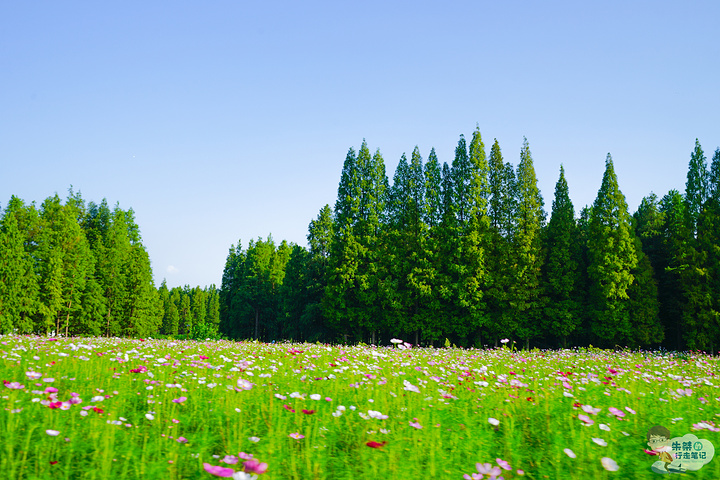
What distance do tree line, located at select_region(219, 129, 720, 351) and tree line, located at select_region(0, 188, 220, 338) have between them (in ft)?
44.4

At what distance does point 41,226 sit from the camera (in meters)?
33.8

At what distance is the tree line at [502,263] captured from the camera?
27.9 metres

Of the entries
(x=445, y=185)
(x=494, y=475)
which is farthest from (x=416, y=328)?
(x=494, y=475)

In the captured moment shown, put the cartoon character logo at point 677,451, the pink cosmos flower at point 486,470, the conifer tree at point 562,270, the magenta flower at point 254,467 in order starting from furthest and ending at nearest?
the conifer tree at point 562,270 < the cartoon character logo at point 677,451 < the pink cosmos flower at point 486,470 < the magenta flower at point 254,467

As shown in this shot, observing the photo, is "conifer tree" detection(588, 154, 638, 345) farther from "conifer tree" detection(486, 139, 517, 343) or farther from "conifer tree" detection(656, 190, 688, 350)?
"conifer tree" detection(486, 139, 517, 343)

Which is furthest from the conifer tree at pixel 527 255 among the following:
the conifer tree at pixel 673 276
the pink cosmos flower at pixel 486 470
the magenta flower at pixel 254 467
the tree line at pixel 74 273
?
the magenta flower at pixel 254 467

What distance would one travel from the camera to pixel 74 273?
3309 cm

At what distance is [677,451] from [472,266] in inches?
1007

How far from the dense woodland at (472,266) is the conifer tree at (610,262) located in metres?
0.09

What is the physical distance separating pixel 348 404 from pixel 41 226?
Result: 40129 mm

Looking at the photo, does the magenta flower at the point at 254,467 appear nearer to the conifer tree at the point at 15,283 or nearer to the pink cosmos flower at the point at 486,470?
the pink cosmos flower at the point at 486,470

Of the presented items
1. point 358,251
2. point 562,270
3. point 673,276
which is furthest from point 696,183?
point 358,251

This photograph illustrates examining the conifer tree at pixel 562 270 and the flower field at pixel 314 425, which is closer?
the flower field at pixel 314 425

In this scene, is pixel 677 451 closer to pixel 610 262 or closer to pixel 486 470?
pixel 486 470
